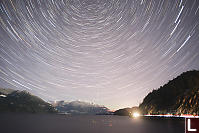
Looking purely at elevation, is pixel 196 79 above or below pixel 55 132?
above

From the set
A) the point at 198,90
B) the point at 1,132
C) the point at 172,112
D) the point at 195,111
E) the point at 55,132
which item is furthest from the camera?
the point at 172,112

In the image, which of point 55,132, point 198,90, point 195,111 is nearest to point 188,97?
point 198,90

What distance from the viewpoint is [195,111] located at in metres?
153

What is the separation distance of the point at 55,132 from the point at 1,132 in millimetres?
13533

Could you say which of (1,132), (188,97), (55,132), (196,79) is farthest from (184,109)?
(1,132)

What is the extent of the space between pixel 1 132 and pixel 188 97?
168 metres

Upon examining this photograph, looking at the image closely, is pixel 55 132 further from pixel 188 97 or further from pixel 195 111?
pixel 188 97

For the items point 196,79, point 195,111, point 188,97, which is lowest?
point 195,111

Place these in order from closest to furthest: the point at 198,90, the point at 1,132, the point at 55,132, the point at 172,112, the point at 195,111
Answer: the point at 1,132
the point at 55,132
the point at 195,111
the point at 198,90
the point at 172,112

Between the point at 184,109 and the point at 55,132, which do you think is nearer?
the point at 55,132

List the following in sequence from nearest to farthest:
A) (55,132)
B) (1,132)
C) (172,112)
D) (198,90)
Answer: (1,132), (55,132), (198,90), (172,112)

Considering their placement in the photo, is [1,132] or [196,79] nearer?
[1,132]

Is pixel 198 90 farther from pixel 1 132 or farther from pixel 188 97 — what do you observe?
pixel 1 132

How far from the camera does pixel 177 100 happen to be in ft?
633
